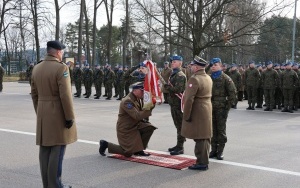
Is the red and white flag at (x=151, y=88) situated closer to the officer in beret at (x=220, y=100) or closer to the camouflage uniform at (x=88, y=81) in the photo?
the officer in beret at (x=220, y=100)

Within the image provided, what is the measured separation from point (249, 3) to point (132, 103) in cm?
1563

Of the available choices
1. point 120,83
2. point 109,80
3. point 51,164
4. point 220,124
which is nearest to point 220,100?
point 220,124

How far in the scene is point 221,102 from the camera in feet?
24.5

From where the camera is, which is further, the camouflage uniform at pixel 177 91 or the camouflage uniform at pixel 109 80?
the camouflage uniform at pixel 109 80

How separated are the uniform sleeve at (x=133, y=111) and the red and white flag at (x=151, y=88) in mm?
111

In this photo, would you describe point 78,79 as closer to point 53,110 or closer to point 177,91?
point 177,91

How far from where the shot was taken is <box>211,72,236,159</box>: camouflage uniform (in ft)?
24.3

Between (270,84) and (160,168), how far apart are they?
35.6 ft

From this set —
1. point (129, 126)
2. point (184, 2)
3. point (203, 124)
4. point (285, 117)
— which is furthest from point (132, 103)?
point (184, 2)

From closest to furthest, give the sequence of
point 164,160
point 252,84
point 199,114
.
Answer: point 199,114 → point 164,160 → point 252,84

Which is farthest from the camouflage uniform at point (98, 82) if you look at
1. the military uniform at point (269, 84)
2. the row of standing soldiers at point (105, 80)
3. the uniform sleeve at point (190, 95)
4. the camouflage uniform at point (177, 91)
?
the uniform sleeve at point (190, 95)

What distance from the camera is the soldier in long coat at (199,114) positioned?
6619 mm

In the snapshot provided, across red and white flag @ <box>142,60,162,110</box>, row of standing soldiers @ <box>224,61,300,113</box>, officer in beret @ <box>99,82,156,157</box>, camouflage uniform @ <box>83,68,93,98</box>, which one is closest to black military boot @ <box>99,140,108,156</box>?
officer in beret @ <box>99,82,156,157</box>

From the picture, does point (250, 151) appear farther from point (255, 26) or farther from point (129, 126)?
point (255, 26)
